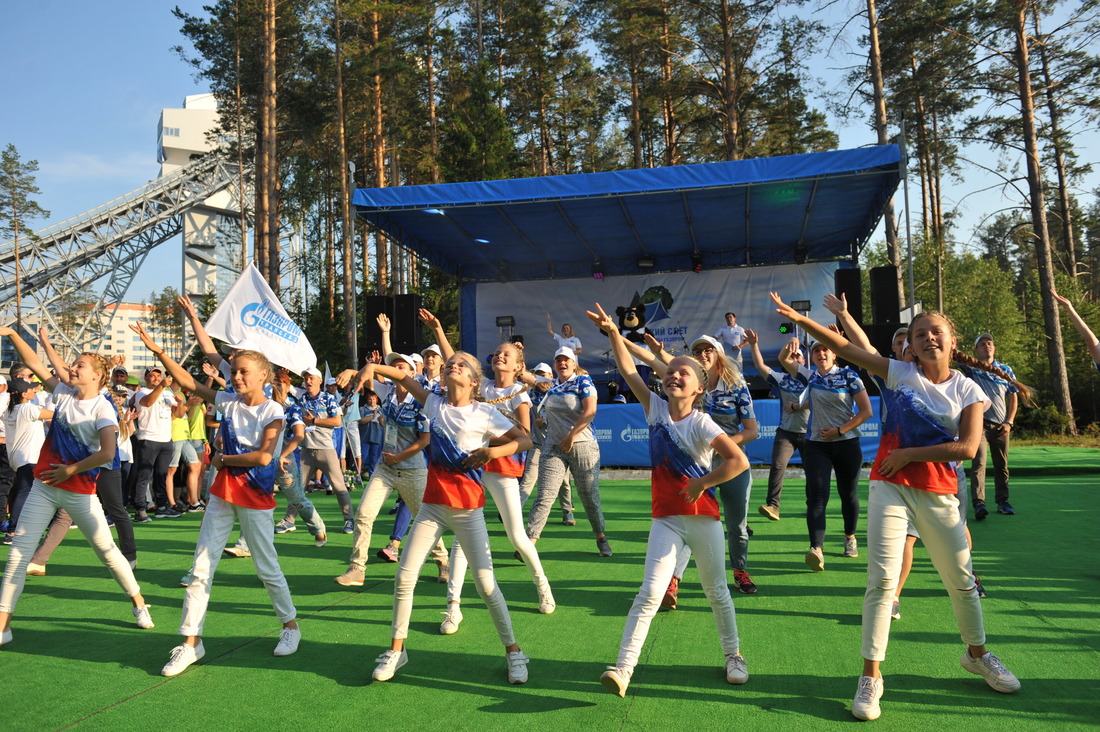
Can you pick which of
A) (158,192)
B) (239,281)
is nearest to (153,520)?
(239,281)

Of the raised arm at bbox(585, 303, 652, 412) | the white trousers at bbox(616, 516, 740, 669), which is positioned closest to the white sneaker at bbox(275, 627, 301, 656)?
the white trousers at bbox(616, 516, 740, 669)

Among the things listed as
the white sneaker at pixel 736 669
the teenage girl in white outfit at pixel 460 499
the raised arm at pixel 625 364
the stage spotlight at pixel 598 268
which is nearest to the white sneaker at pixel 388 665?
the teenage girl in white outfit at pixel 460 499

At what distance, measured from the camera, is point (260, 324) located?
344 inches

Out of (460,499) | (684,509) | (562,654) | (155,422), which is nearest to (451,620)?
(562,654)

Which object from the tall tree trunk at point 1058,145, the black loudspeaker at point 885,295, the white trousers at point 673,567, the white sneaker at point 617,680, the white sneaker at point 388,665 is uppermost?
the tall tree trunk at point 1058,145

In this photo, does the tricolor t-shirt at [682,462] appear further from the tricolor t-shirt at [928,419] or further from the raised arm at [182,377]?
the raised arm at [182,377]

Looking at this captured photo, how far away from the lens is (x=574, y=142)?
3281cm

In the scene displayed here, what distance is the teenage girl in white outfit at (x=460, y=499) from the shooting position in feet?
13.0

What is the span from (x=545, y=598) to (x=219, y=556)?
2192 millimetres

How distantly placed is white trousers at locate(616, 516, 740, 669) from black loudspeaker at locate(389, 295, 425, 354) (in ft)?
40.4

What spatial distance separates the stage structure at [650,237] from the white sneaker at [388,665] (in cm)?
1088

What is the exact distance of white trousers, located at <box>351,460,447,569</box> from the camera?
615 centimetres

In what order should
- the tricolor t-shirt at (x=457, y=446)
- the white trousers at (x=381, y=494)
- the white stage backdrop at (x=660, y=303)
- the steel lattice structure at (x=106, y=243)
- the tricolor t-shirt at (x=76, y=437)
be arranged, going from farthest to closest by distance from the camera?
the steel lattice structure at (x=106, y=243) < the white stage backdrop at (x=660, y=303) < the white trousers at (x=381, y=494) < the tricolor t-shirt at (x=76, y=437) < the tricolor t-shirt at (x=457, y=446)

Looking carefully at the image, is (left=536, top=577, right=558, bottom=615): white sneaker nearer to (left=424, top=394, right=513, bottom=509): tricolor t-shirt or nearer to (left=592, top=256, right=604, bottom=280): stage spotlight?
(left=424, top=394, right=513, bottom=509): tricolor t-shirt
